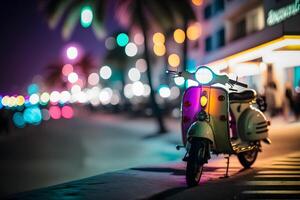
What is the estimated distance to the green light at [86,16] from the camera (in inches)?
919

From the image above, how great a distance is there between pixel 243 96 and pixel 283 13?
7.17m

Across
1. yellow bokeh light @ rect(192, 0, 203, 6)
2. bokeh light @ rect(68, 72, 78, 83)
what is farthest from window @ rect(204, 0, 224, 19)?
bokeh light @ rect(68, 72, 78, 83)

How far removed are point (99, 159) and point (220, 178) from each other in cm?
541

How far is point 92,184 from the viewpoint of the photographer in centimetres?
873

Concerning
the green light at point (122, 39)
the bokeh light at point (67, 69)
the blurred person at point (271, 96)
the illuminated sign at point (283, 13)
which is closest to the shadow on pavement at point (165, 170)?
the illuminated sign at point (283, 13)

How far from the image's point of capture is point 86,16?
23719mm

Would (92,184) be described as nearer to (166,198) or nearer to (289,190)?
(166,198)

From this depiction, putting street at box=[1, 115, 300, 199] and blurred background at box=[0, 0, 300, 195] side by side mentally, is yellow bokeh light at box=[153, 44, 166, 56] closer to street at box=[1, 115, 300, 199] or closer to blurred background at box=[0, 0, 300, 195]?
blurred background at box=[0, 0, 300, 195]

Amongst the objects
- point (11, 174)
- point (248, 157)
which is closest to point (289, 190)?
point (248, 157)

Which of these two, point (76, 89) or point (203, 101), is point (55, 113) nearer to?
point (203, 101)

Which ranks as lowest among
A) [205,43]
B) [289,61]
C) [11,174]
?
[11,174]

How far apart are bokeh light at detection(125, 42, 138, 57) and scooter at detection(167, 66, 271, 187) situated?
195 feet

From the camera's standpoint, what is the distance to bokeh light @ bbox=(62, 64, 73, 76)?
101 m

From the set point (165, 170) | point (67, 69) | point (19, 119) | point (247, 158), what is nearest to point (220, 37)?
point (19, 119)
